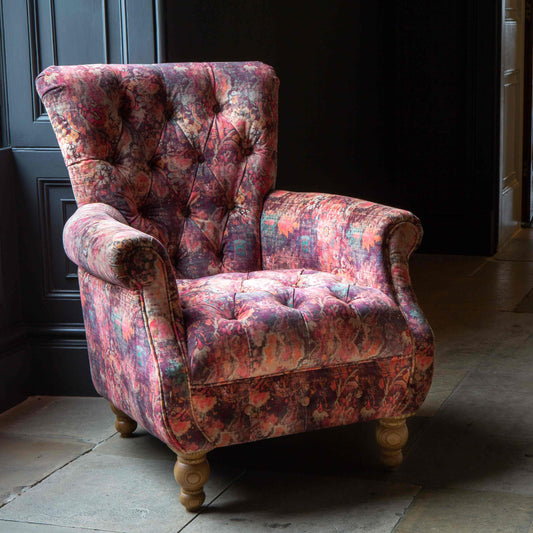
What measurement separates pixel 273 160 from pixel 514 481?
1126mm

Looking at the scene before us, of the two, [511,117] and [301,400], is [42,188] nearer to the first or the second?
[301,400]

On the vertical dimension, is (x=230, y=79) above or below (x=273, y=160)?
above

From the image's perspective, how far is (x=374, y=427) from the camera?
2.54 m

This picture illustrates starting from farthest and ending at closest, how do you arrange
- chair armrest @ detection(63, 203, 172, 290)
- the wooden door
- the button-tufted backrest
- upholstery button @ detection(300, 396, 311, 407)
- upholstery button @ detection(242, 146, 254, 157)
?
1. the wooden door
2. upholstery button @ detection(242, 146, 254, 157)
3. the button-tufted backrest
4. upholstery button @ detection(300, 396, 311, 407)
5. chair armrest @ detection(63, 203, 172, 290)

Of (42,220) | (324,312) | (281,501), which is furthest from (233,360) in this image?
(42,220)

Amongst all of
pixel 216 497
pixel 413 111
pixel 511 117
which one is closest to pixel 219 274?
pixel 216 497

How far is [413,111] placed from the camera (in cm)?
515

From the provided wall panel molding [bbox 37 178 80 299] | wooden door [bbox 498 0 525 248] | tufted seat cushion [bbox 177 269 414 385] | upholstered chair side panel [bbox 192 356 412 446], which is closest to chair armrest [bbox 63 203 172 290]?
tufted seat cushion [bbox 177 269 414 385]

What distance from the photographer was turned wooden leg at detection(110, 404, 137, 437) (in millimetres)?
2480

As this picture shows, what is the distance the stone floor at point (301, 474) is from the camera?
1991 mm

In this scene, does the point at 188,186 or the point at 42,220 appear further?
the point at 42,220

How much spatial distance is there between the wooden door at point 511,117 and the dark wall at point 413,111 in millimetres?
152

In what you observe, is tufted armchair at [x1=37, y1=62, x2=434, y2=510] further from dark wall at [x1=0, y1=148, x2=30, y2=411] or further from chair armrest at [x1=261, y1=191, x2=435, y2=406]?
dark wall at [x1=0, y1=148, x2=30, y2=411]

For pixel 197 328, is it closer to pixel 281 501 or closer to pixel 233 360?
pixel 233 360
